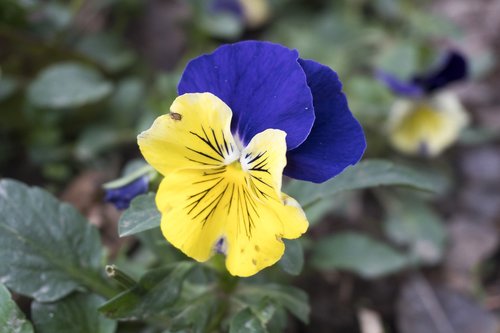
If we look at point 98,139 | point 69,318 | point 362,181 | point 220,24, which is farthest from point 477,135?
point 69,318

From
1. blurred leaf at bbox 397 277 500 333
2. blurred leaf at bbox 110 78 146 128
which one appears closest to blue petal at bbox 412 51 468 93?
blurred leaf at bbox 397 277 500 333

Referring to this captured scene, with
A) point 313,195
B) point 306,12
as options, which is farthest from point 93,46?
point 313,195

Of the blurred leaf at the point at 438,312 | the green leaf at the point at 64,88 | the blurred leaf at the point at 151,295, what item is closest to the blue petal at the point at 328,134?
the blurred leaf at the point at 151,295

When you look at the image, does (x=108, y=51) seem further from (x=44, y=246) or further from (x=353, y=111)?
(x=44, y=246)

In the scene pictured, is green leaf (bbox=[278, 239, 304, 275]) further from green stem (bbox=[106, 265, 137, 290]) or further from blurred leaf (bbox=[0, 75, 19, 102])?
blurred leaf (bbox=[0, 75, 19, 102])

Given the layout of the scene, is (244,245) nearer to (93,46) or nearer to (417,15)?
(93,46)

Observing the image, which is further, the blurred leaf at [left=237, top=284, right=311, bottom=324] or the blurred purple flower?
the blurred purple flower
